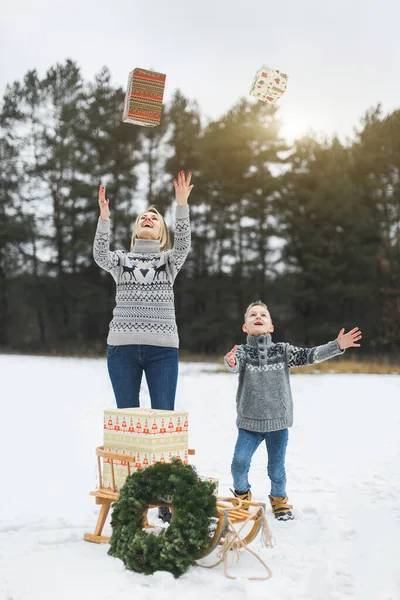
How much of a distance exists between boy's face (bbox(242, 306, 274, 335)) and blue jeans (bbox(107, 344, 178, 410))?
0.65 m

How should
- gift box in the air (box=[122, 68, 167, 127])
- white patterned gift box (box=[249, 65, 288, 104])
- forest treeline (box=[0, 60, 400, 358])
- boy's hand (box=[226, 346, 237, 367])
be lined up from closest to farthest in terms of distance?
1. boy's hand (box=[226, 346, 237, 367])
2. gift box in the air (box=[122, 68, 167, 127])
3. white patterned gift box (box=[249, 65, 288, 104])
4. forest treeline (box=[0, 60, 400, 358])

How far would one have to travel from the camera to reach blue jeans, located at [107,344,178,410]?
431 cm

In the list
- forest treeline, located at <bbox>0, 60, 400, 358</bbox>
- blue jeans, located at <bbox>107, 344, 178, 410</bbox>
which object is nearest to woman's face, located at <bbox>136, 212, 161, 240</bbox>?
blue jeans, located at <bbox>107, 344, 178, 410</bbox>

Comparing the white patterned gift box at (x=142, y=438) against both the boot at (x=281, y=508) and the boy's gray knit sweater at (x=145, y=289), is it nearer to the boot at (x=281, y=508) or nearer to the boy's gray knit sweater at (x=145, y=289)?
the boy's gray knit sweater at (x=145, y=289)

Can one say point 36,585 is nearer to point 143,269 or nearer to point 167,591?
point 167,591

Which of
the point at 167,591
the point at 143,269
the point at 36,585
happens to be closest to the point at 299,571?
the point at 167,591

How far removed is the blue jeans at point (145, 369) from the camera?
4309 millimetres

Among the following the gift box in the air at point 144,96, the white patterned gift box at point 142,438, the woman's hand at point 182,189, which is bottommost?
the white patterned gift box at point 142,438

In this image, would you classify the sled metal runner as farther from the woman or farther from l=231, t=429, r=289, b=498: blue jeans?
l=231, t=429, r=289, b=498: blue jeans

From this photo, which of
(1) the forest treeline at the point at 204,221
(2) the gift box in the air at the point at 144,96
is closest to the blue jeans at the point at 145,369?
(2) the gift box in the air at the point at 144,96

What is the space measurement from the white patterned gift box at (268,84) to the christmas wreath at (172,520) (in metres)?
3.79

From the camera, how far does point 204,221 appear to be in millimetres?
24938

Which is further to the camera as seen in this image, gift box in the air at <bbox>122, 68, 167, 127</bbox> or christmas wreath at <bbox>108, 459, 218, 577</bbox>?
gift box in the air at <bbox>122, 68, 167, 127</bbox>

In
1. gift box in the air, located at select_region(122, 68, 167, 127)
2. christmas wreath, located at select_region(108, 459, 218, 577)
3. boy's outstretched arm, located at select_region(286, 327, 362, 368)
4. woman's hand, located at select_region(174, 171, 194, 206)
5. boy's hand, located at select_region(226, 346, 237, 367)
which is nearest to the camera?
christmas wreath, located at select_region(108, 459, 218, 577)
